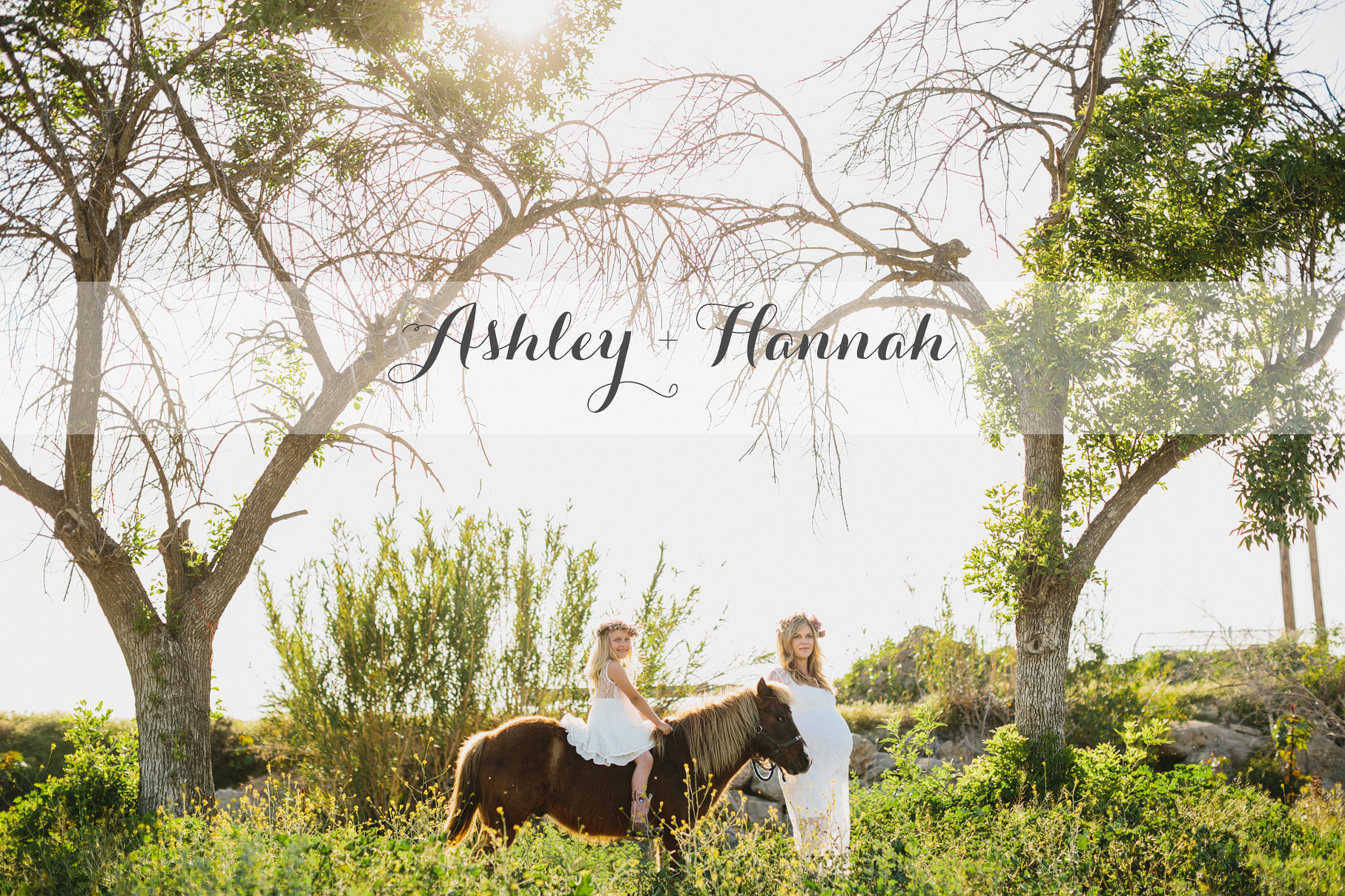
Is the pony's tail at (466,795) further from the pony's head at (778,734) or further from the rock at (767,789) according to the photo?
the rock at (767,789)

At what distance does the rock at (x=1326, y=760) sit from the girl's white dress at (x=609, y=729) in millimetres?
8200

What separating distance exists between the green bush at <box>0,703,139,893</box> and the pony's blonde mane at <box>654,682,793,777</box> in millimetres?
3050

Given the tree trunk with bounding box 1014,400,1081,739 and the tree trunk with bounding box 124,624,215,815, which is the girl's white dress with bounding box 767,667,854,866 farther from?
Result: the tree trunk with bounding box 124,624,215,815

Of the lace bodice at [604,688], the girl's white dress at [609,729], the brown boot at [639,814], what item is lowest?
the brown boot at [639,814]

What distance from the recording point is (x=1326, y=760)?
9.77 m

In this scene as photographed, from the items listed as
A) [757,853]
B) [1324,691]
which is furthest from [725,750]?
[1324,691]

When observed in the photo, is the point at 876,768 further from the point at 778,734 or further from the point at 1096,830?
the point at 778,734

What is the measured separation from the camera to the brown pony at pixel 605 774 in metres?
5.30

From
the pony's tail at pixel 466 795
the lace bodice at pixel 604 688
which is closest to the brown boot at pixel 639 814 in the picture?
A: the lace bodice at pixel 604 688

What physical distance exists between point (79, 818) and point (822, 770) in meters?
5.64

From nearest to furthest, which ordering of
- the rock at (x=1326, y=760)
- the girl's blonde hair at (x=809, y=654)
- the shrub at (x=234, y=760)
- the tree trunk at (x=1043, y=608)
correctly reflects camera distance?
the girl's blonde hair at (x=809, y=654) → the tree trunk at (x=1043, y=608) → the rock at (x=1326, y=760) → the shrub at (x=234, y=760)

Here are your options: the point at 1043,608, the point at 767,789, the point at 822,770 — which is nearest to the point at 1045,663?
the point at 1043,608

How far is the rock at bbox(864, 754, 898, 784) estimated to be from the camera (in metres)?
9.17

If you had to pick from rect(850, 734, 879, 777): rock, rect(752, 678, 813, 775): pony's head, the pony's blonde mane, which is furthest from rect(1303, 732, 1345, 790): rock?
the pony's blonde mane
